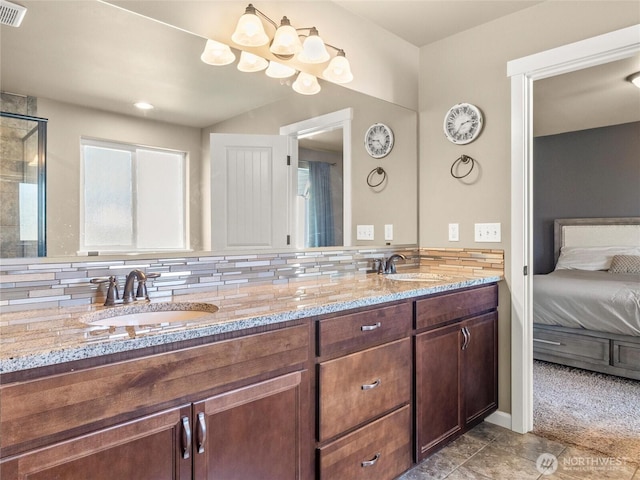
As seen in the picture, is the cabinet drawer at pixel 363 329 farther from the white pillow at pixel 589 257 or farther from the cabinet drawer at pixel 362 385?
the white pillow at pixel 589 257

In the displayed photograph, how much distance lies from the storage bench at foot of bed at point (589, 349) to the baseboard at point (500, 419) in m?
1.32

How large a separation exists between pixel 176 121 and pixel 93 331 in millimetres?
1002

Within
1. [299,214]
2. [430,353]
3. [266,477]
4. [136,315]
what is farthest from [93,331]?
[430,353]

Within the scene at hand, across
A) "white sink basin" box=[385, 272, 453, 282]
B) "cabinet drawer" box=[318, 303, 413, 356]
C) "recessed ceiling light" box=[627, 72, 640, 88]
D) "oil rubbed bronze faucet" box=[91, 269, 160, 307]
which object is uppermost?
"recessed ceiling light" box=[627, 72, 640, 88]

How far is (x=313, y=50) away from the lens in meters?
2.06

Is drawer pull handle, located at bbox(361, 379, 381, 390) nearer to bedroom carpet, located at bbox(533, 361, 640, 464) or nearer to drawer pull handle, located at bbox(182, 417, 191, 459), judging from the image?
drawer pull handle, located at bbox(182, 417, 191, 459)

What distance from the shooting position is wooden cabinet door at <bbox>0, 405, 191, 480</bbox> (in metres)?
0.92

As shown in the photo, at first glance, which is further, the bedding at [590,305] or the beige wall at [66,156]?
the bedding at [590,305]

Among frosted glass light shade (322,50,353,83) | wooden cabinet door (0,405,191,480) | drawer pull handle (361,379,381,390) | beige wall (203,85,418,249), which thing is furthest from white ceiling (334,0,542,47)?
wooden cabinet door (0,405,191,480)

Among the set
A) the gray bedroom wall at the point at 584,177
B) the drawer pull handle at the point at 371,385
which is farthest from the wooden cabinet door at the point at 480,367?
the gray bedroom wall at the point at 584,177

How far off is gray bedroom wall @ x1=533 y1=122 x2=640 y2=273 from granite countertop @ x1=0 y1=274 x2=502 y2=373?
177 inches

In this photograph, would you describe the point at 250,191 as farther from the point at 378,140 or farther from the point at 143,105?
the point at 378,140

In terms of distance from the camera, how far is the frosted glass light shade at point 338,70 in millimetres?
2248

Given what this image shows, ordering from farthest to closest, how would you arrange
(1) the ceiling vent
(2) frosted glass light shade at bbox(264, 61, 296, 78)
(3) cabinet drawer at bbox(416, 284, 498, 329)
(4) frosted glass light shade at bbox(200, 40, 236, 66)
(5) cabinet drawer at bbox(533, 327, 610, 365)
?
(5) cabinet drawer at bbox(533, 327, 610, 365)
(2) frosted glass light shade at bbox(264, 61, 296, 78)
(3) cabinet drawer at bbox(416, 284, 498, 329)
(4) frosted glass light shade at bbox(200, 40, 236, 66)
(1) the ceiling vent
